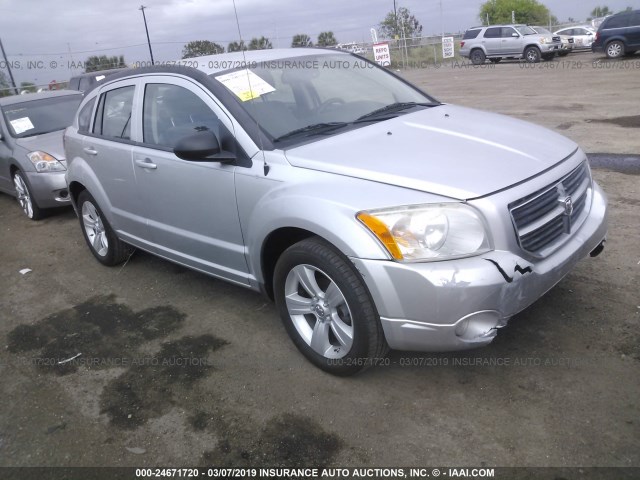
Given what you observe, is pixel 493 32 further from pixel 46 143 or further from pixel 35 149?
pixel 35 149

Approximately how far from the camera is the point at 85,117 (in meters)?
5.29

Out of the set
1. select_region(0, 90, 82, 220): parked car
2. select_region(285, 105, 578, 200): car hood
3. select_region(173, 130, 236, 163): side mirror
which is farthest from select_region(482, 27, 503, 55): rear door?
select_region(173, 130, 236, 163): side mirror

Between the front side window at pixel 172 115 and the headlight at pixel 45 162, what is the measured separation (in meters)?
3.32

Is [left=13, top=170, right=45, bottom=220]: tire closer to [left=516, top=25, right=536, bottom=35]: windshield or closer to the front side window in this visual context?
the front side window

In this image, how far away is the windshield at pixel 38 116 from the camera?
→ 25.7 feet

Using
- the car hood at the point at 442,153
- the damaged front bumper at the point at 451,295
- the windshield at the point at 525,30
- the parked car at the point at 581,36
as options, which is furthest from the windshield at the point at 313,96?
the parked car at the point at 581,36

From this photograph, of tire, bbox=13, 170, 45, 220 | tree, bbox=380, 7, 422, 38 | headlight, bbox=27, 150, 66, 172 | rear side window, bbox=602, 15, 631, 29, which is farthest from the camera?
tree, bbox=380, 7, 422, 38

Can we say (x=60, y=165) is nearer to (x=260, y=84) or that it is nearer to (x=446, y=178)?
(x=260, y=84)

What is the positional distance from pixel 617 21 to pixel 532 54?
4.37m

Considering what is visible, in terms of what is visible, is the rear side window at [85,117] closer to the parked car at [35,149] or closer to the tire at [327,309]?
the parked car at [35,149]

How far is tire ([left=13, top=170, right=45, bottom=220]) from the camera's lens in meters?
7.28

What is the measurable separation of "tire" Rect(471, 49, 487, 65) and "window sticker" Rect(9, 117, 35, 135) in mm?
22716

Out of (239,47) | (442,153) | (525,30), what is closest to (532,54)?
(525,30)

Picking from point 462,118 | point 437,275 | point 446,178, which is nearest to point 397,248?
point 437,275
